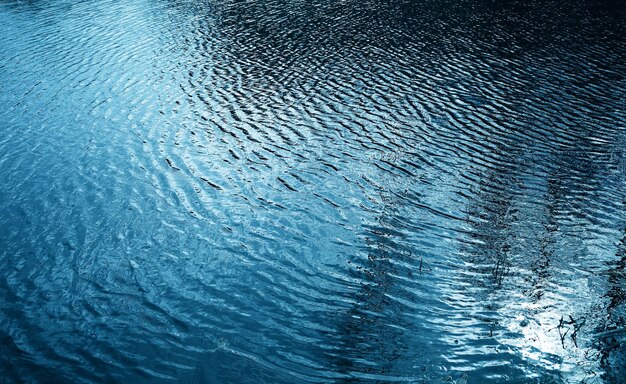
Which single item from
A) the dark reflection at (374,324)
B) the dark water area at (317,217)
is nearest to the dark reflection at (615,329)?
the dark water area at (317,217)

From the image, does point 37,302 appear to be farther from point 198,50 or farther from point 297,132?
point 198,50

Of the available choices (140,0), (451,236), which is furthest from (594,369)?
(140,0)

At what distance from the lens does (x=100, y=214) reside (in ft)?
74.2

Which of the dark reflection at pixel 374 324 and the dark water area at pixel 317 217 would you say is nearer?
the dark reflection at pixel 374 324

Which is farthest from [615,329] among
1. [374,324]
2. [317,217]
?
[317,217]

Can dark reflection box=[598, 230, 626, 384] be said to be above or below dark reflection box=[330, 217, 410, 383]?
below

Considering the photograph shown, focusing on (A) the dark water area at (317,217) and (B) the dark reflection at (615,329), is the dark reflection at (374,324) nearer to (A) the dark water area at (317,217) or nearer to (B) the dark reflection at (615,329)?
(A) the dark water area at (317,217)

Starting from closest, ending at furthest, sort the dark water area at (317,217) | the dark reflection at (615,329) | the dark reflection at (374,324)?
the dark reflection at (615,329) < the dark reflection at (374,324) < the dark water area at (317,217)

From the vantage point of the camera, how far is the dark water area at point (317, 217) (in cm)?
1556

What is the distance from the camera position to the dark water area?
15.6 m

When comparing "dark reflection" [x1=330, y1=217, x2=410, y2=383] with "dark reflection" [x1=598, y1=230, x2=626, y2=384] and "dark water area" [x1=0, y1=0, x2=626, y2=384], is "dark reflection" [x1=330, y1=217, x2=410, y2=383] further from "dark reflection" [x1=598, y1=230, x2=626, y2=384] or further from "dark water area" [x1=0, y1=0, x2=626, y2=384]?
"dark reflection" [x1=598, y1=230, x2=626, y2=384]

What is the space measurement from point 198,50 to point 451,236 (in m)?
33.1

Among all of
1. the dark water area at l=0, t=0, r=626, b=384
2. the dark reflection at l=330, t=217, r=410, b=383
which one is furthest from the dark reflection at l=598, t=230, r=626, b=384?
the dark reflection at l=330, t=217, r=410, b=383

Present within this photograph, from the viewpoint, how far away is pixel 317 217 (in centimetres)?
2197
